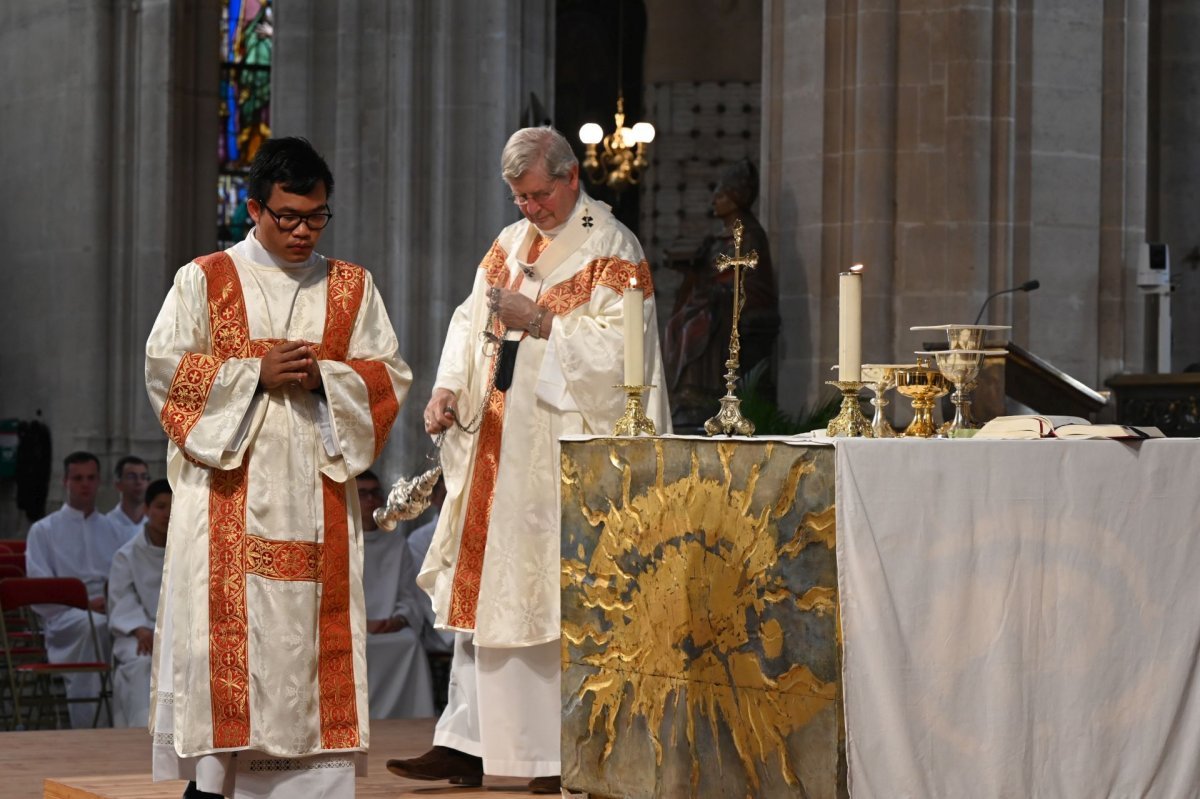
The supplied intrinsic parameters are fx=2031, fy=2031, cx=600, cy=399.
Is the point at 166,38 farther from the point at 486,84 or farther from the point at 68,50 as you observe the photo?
the point at 486,84

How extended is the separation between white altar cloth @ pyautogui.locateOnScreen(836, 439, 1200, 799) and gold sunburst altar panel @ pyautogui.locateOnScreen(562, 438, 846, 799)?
4.0 inches

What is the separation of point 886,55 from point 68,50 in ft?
32.1

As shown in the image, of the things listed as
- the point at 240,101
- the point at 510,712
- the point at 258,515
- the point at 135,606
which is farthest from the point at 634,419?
the point at 240,101

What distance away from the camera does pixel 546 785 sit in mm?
5891

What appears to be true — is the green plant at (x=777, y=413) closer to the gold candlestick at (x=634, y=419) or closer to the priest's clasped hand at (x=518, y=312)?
the priest's clasped hand at (x=518, y=312)

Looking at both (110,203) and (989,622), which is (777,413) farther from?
(110,203)

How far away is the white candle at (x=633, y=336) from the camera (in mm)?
5242

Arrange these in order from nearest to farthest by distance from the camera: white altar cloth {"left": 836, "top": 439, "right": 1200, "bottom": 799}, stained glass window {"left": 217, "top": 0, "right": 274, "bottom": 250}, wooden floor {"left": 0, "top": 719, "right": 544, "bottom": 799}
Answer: white altar cloth {"left": 836, "top": 439, "right": 1200, "bottom": 799}, wooden floor {"left": 0, "top": 719, "right": 544, "bottom": 799}, stained glass window {"left": 217, "top": 0, "right": 274, "bottom": 250}

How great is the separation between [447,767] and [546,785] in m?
0.33

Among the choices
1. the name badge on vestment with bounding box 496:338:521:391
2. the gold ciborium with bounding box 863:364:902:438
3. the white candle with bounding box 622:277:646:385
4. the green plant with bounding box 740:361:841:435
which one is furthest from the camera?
the green plant with bounding box 740:361:841:435

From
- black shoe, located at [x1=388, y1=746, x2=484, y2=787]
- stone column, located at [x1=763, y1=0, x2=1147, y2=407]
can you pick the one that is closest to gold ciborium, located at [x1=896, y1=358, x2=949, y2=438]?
black shoe, located at [x1=388, y1=746, x2=484, y2=787]

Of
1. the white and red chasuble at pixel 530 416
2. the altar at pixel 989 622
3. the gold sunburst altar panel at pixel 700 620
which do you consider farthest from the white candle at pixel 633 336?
the altar at pixel 989 622

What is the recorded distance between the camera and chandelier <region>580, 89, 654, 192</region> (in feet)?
51.6

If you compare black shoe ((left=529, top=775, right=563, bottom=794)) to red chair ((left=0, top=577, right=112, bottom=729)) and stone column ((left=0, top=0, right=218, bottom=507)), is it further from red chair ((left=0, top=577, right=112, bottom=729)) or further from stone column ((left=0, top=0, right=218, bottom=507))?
stone column ((left=0, top=0, right=218, bottom=507))
